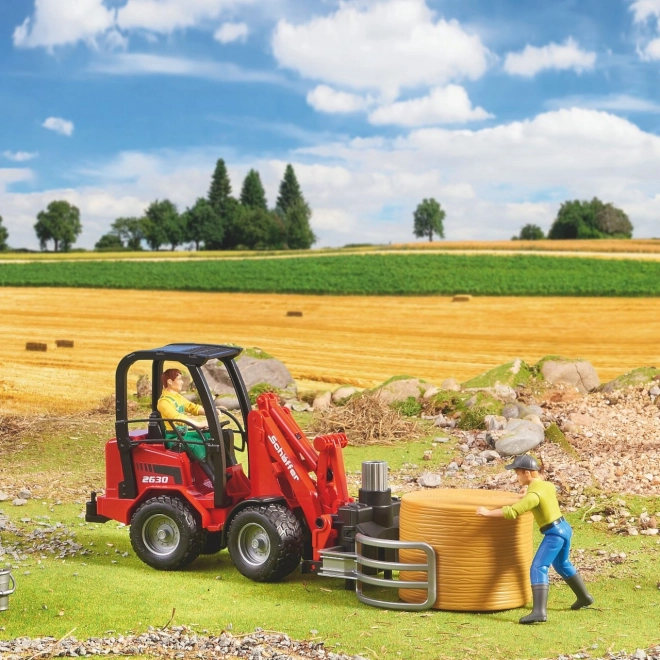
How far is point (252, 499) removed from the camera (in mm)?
9148

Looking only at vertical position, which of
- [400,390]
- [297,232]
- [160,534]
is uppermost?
[297,232]

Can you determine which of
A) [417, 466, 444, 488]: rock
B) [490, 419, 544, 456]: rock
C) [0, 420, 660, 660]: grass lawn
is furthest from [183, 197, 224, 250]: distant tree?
[0, 420, 660, 660]: grass lawn

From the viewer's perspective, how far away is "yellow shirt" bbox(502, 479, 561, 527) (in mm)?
8188

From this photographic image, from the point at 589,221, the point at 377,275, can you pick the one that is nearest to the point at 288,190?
the point at 589,221

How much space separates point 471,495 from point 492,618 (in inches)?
46.6

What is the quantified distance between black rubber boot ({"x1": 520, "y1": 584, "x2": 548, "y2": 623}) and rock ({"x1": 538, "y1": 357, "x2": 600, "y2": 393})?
42.2 feet

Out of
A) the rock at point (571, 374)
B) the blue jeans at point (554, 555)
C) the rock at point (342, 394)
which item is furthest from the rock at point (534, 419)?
the blue jeans at point (554, 555)

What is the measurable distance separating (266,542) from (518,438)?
25.4 ft

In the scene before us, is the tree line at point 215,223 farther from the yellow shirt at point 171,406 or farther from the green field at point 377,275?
the yellow shirt at point 171,406

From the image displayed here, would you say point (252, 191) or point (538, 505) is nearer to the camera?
point (538, 505)

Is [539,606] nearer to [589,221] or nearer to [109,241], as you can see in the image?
[589,221]

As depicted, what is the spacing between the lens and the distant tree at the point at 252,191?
142625mm

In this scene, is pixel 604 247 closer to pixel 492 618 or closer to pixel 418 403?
pixel 418 403

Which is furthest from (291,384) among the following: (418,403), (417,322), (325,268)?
(325,268)
